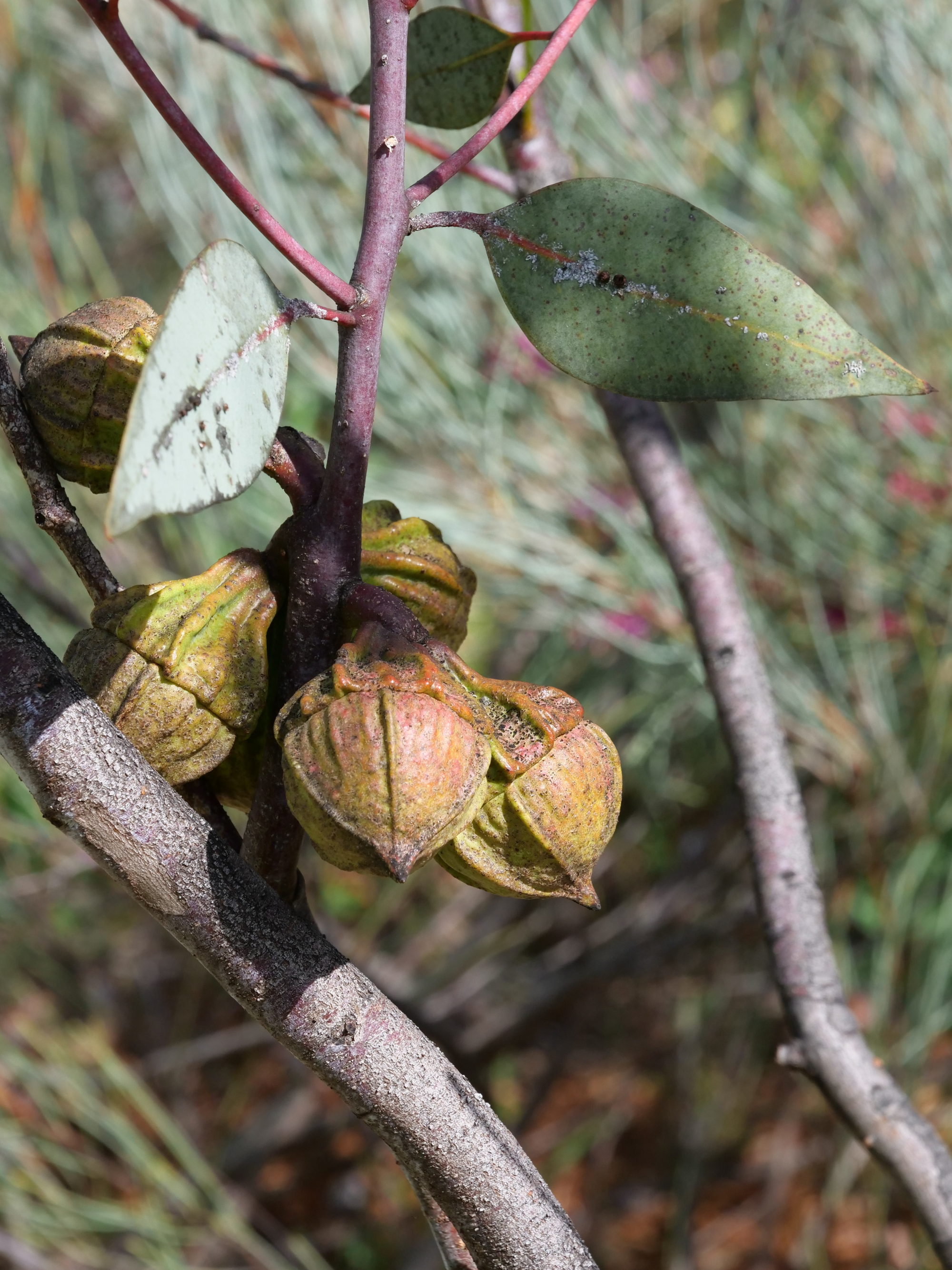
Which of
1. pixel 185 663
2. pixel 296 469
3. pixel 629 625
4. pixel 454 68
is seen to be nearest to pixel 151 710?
pixel 185 663

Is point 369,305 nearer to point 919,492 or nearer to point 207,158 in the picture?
point 207,158

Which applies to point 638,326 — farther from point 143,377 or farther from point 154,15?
point 154,15

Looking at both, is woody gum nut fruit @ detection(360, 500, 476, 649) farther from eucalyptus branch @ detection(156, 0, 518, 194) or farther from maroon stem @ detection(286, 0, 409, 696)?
eucalyptus branch @ detection(156, 0, 518, 194)

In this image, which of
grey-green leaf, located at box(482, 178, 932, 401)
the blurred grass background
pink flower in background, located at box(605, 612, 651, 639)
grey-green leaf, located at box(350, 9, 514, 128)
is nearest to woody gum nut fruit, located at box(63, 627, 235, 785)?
grey-green leaf, located at box(482, 178, 932, 401)

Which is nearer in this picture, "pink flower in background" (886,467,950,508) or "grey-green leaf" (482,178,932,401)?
"grey-green leaf" (482,178,932,401)

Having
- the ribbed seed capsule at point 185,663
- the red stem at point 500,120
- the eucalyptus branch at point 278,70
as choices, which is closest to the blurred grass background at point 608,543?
the eucalyptus branch at point 278,70

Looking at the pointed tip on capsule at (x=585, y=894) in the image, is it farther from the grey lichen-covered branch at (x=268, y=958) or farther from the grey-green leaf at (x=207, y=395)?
the grey-green leaf at (x=207, y=395)
